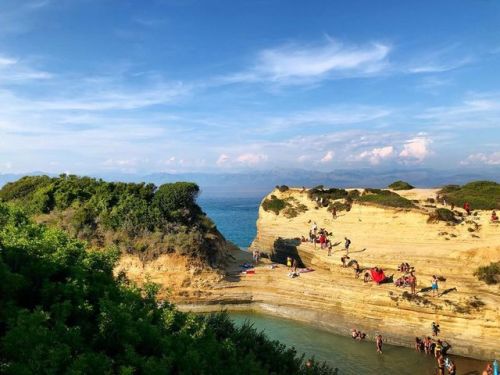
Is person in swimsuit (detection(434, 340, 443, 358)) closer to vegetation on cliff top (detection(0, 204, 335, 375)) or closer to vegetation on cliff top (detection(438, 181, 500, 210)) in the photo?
vegetation on cliff top (detection(0, 204, 335, 375))

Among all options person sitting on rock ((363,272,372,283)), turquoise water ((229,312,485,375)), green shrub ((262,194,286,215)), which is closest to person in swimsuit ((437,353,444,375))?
turquoise water ((229,312,485,375))

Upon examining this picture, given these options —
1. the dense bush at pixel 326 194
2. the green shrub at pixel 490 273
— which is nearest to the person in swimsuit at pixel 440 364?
the green shrub at pixel 490 273

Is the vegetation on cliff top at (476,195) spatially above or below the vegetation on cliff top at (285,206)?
above

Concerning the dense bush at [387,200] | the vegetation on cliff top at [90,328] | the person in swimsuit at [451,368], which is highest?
the dense bush at [387,200]

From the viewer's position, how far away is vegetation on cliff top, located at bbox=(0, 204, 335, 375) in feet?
28.1

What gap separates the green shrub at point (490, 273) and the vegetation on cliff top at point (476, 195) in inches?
719

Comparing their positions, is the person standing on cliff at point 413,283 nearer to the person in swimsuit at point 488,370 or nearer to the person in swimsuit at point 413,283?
the person in swimsuit at point 413,283

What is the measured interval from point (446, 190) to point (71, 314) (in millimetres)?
55583

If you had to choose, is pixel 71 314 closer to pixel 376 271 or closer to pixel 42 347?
pixel 42 347

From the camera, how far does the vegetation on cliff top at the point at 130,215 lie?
3481cm

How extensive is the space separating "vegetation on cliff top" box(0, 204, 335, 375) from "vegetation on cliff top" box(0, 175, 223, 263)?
1915 cm

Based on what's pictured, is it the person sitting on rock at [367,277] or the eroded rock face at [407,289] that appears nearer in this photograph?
the eroded rock face at [407,289]

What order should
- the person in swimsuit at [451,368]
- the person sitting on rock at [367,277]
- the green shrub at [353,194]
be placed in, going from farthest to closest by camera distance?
the green shrub at [353,194], the person sitting on rock at [367,277], the person in swimsuit at [451,368]

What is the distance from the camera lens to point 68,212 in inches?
1489
